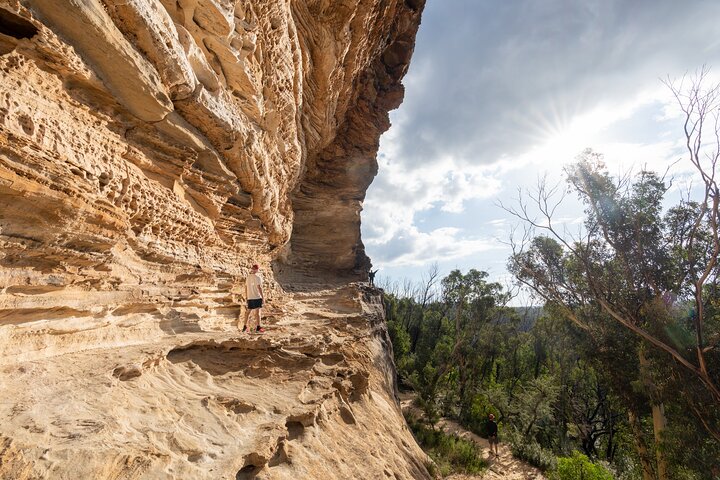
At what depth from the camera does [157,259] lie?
5.05 meters

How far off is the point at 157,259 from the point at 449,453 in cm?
1108

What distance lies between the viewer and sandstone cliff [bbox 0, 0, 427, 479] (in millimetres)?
2834

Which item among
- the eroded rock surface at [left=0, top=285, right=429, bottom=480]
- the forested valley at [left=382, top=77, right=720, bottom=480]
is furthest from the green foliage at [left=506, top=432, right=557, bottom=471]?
the eroded rock surface at [left=0, top=285, right=429, bottom=480]

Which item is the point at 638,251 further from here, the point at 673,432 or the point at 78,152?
the point at 78,152

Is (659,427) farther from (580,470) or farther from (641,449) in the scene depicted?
(580,470)

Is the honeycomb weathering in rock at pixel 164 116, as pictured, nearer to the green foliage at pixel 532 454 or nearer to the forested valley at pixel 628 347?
the forested valley at pixel 628 347

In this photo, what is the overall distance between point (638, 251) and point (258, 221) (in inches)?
427

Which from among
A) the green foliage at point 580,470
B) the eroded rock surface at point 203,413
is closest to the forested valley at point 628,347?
the green foliage at point 580,470

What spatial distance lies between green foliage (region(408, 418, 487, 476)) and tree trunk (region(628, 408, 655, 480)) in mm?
4394

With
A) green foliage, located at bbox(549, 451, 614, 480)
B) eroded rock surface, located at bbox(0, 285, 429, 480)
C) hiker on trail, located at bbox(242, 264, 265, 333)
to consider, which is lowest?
green foliage, located at bbox(549, 451, 614, 480)

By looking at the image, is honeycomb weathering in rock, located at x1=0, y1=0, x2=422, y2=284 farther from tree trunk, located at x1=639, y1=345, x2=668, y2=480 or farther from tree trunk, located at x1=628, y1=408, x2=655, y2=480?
tree trunk, located at x1=628, y1=408, x2=655, y2=480

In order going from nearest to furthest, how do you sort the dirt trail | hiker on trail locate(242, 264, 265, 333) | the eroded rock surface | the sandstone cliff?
the eroded rock surface < the sandstone cliff < hiker on trail locate(242, 264, 265, 333) < the dirt trail

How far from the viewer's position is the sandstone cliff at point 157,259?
2834 mm

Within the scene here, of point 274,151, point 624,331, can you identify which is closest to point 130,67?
point 274,151
